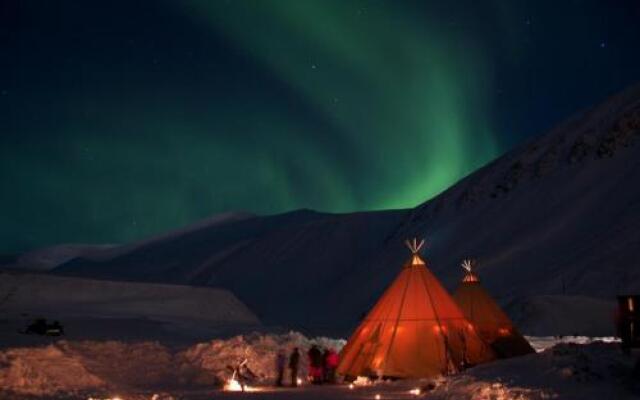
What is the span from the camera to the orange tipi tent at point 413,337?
697 inches

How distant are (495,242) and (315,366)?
6088cm

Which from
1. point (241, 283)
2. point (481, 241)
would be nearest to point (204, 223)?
point (241, 283)

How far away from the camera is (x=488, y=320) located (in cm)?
2381

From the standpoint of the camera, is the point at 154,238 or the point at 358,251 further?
the point at 154,238

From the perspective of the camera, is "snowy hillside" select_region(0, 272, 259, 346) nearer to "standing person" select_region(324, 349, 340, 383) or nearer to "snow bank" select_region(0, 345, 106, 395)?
"snow bank" select_region(0, 345, 106, 395)

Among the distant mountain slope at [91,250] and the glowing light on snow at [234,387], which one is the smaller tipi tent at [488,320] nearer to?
the glowing light on snow at [234,387]

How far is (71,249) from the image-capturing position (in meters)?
195

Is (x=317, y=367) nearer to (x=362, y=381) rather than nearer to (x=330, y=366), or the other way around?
(x=330, y=366)

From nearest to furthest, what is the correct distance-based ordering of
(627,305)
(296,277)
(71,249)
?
(627,305) → (296,277) → (71,249)

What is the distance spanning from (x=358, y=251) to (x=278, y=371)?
321ft

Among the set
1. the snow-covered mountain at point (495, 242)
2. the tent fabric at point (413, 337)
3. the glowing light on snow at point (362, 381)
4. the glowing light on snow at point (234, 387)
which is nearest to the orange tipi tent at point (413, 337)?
the tent fabric at point (413, 337)

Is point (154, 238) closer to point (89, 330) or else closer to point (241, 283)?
point (241, 283)

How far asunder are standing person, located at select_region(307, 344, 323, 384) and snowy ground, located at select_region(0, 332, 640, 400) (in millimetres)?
629

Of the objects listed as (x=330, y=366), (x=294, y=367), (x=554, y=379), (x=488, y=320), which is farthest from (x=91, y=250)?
(x=554, y=379)
